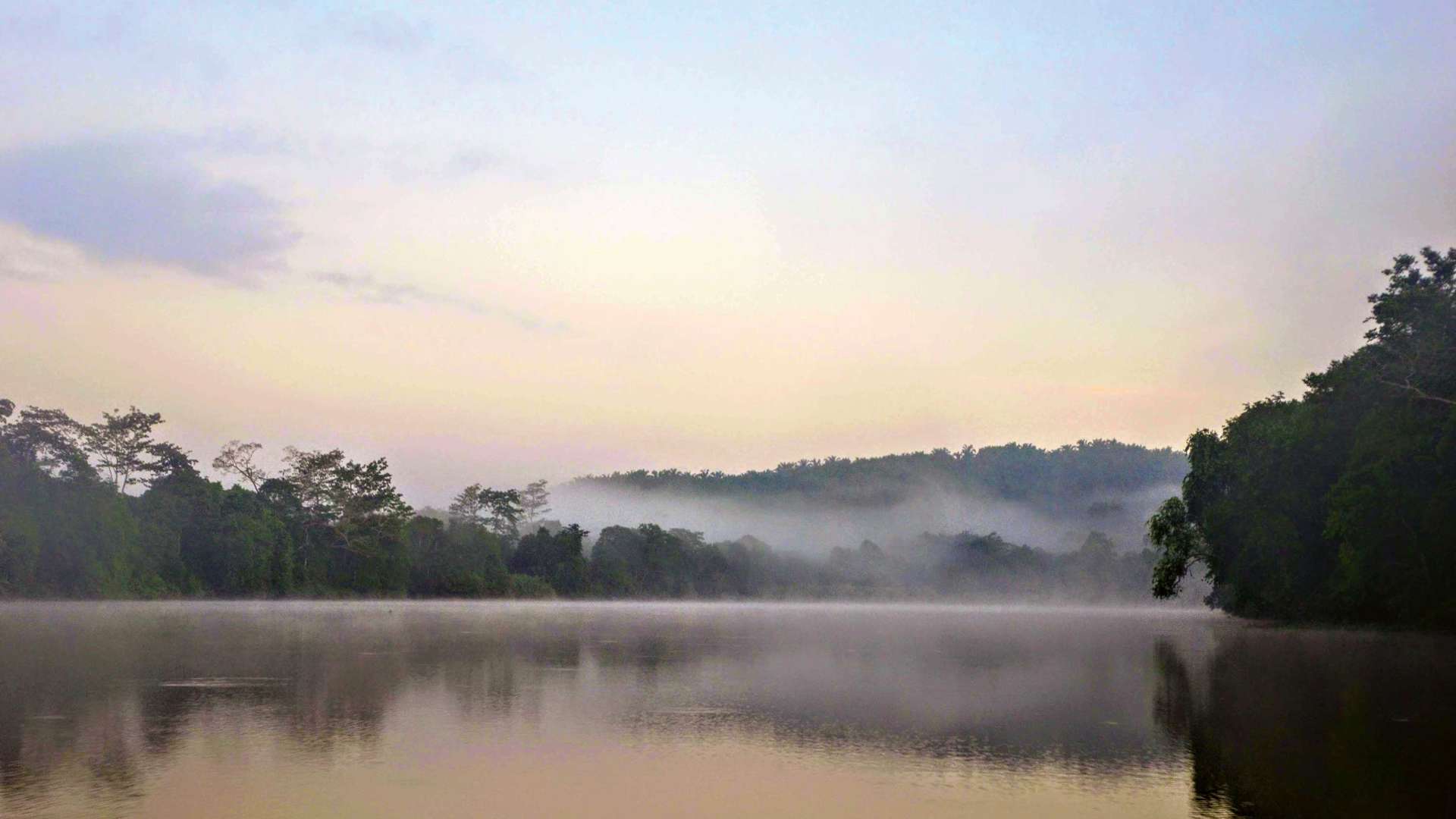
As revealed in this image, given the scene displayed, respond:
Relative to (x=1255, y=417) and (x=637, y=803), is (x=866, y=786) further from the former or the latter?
(x=1255, y=417)

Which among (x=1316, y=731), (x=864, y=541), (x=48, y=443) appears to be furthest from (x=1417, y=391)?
(x=864, y=541)

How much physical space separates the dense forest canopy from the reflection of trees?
44.8 feet

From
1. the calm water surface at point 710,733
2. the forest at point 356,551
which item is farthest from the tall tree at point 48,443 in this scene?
the calm water surface at point 710,733

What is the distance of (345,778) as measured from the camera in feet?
44.2

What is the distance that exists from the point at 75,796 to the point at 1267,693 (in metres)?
20.8

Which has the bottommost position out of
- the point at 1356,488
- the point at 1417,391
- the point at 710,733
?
the point at 710,733

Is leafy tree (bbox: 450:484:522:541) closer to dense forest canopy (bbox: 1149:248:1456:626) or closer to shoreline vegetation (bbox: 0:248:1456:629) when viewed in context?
shoreline vegetation (bbox: 0:248:1456:629)

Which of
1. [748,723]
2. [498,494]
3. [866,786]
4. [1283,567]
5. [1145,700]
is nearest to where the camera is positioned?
[866,786]

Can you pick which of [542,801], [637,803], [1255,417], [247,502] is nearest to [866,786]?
→ [637,803]

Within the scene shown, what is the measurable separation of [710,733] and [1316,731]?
8.79 meters

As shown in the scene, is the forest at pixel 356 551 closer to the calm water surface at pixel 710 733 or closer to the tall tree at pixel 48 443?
the tall tree at pixel 48 443

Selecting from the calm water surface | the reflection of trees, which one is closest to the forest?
the calm water surface

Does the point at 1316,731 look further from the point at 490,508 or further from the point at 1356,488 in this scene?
the point at 490,508

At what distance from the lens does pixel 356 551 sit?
400 feet
